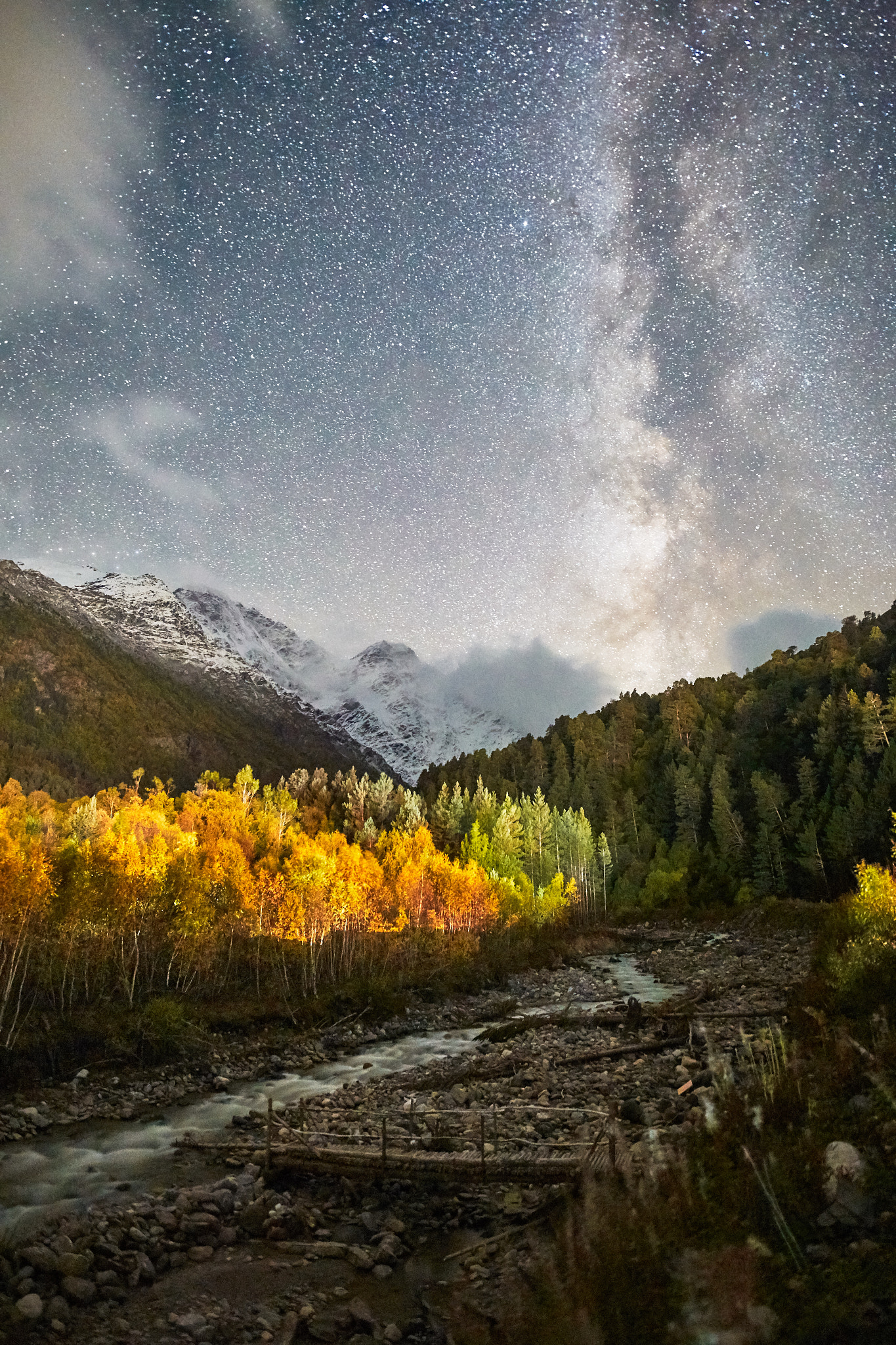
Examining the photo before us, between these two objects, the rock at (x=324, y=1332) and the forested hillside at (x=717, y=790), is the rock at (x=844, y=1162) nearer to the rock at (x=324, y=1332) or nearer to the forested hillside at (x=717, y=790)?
the rock at (x=324, y=1332)

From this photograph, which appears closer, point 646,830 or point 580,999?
point 580,999

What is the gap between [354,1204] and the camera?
1599 cm

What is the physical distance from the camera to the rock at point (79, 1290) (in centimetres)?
1250

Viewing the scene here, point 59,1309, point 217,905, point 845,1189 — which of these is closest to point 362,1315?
point 59,1309

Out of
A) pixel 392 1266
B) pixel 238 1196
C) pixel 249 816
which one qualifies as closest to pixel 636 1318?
pixel 392 1266

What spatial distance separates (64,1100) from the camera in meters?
28.7

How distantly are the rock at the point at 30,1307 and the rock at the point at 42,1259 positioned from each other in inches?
45.1

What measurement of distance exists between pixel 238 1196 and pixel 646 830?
131 metres

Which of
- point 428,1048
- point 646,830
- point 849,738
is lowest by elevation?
point 428,1048

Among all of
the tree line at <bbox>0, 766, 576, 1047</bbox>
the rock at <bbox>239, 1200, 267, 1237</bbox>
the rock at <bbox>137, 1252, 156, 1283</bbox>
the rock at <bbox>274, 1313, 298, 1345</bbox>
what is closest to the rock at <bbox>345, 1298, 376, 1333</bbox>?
the rock at <bbox>274, 1313, 298, 1345</bbox>

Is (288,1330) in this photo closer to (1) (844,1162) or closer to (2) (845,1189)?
(2) (845,1189)

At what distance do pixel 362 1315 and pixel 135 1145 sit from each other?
1607 centimetres

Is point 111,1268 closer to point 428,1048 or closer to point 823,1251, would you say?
point 823,1251

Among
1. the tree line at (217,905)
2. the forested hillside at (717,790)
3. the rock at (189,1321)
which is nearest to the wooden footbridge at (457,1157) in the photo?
the rock at (189,1321)
